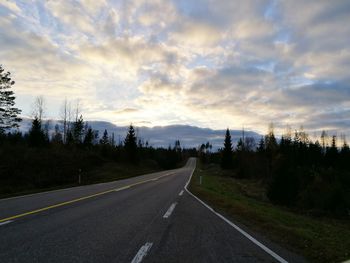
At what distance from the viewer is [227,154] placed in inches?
3738

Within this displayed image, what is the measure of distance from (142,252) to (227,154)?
9022 cm

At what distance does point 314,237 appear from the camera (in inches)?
347

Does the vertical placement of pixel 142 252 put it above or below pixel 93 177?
above

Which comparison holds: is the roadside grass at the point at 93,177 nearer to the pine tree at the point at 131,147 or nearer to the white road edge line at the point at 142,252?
the white road edge line at the point at 142,252

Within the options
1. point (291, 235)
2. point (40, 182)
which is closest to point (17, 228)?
point (291, 235)

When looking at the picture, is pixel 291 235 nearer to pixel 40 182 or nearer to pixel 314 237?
pixel 314 237

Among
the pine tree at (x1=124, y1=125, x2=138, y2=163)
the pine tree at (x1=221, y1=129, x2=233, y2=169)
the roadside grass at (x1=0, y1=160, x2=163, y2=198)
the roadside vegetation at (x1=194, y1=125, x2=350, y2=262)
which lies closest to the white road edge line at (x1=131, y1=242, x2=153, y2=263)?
the roadside vegetation at (x1=194, y1=125, x2=350, y2=262)

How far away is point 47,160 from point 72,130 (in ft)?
126

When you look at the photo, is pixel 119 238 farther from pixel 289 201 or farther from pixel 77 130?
pixel 77 130

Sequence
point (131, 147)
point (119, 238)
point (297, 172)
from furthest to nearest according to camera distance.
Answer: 1. point (131, 147)
2. point (297, 172)
3. point (119, 238)

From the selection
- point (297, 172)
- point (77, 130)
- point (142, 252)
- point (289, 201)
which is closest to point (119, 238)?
point (142, 252)

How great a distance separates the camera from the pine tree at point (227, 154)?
94000 millimetres

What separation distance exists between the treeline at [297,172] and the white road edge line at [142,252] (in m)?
22.7

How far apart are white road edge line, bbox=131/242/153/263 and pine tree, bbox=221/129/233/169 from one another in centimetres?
8866
